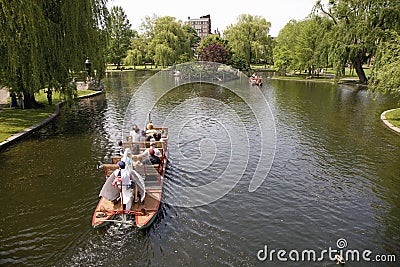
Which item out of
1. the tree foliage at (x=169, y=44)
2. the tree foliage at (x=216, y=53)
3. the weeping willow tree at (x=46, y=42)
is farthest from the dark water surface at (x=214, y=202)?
the tree foliage at (x=169, y=44)

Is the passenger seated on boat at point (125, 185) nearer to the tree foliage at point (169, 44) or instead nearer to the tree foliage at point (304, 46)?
the tree foliage at point (304, 46)

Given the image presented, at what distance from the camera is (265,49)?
7812 centimetres

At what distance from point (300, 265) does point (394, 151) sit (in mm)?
11886

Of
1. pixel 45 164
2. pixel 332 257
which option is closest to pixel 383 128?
pixel 332 257

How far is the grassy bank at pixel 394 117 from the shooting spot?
22195 millimetres

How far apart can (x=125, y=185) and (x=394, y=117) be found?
73.3 ft

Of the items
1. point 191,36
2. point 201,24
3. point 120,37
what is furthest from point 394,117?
point 201,24

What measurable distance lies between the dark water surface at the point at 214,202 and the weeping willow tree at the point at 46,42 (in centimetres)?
347

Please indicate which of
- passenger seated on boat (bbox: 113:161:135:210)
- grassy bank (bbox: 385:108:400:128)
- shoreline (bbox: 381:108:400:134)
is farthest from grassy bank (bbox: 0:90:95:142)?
grassy bank (bbox: 385:108:400:128)

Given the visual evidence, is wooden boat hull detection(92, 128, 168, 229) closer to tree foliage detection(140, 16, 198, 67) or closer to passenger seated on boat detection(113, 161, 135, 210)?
passenger seated on boat detection(113, 161, 135, 210)
